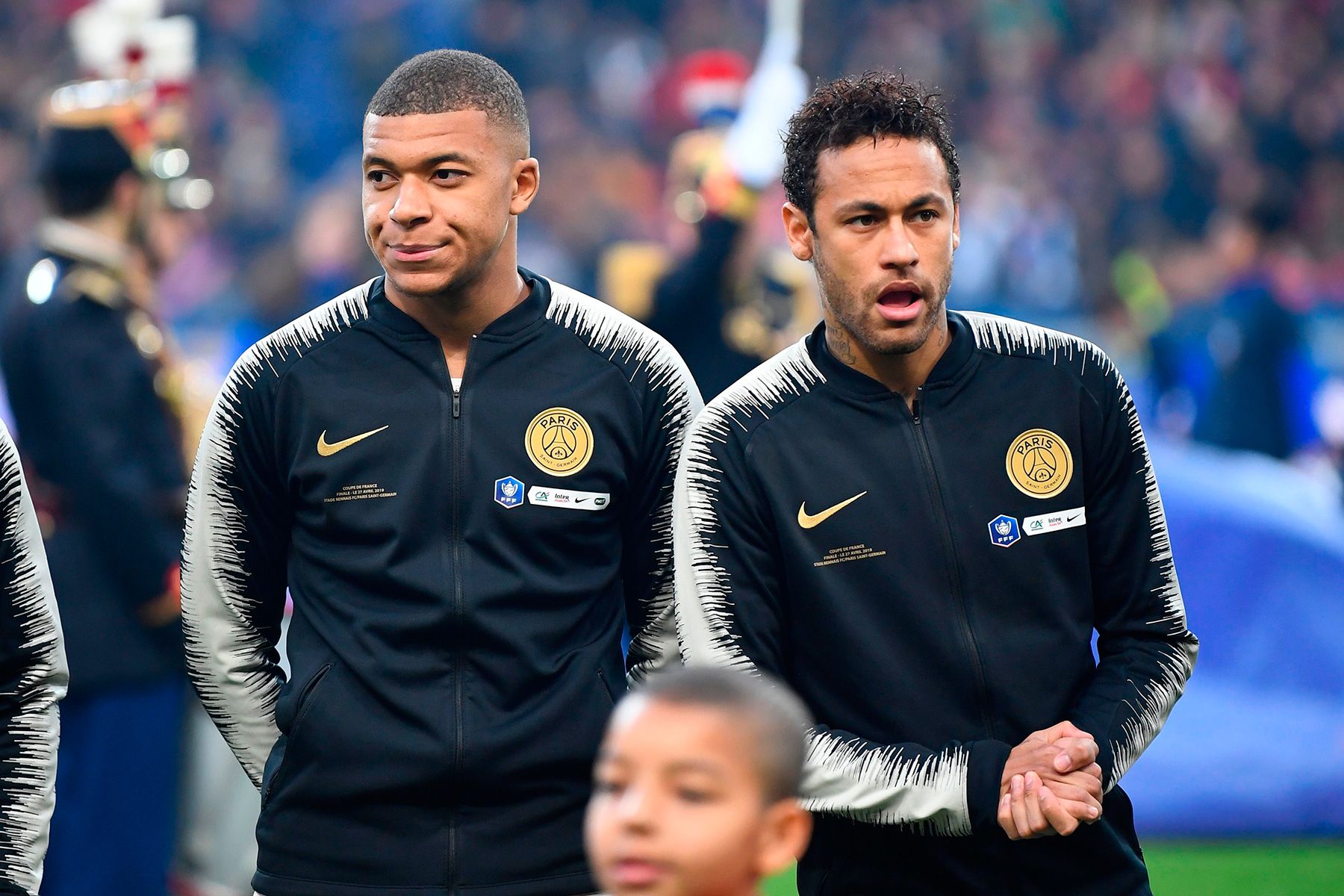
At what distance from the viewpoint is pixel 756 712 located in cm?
191

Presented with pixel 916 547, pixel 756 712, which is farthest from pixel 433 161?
pixel 756 712

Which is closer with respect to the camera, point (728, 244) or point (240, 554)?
point (240, 554)

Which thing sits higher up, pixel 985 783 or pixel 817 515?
pixel 817 515

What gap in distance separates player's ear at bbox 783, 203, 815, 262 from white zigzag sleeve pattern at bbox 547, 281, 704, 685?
27 cm

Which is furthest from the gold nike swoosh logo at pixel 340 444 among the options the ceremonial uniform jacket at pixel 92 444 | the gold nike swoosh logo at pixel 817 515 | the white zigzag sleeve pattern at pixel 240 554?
the ceremonial uniform jacket at pixel 92 444

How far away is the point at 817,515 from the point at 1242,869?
13.1 feet

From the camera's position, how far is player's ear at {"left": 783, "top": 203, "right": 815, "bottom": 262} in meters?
2.58

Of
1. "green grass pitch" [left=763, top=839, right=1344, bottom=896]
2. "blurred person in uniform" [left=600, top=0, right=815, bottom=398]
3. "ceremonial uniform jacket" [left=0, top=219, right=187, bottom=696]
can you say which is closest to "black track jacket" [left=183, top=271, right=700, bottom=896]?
"ceremonial uniform jacket" [left=0, top=219, right=187, bottom=696]

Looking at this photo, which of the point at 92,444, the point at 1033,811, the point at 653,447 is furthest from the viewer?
the point at 92,444

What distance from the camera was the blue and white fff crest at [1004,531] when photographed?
8.09 ft

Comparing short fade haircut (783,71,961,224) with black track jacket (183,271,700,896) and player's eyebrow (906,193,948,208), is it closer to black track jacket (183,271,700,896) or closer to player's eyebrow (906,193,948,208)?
player's eyebrow (906,193,948,208)

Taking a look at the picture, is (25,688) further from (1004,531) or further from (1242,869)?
(1242,869)

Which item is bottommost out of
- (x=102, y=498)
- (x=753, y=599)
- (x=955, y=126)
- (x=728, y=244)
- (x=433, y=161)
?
(x=753, y=599)

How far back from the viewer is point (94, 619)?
425 cm
